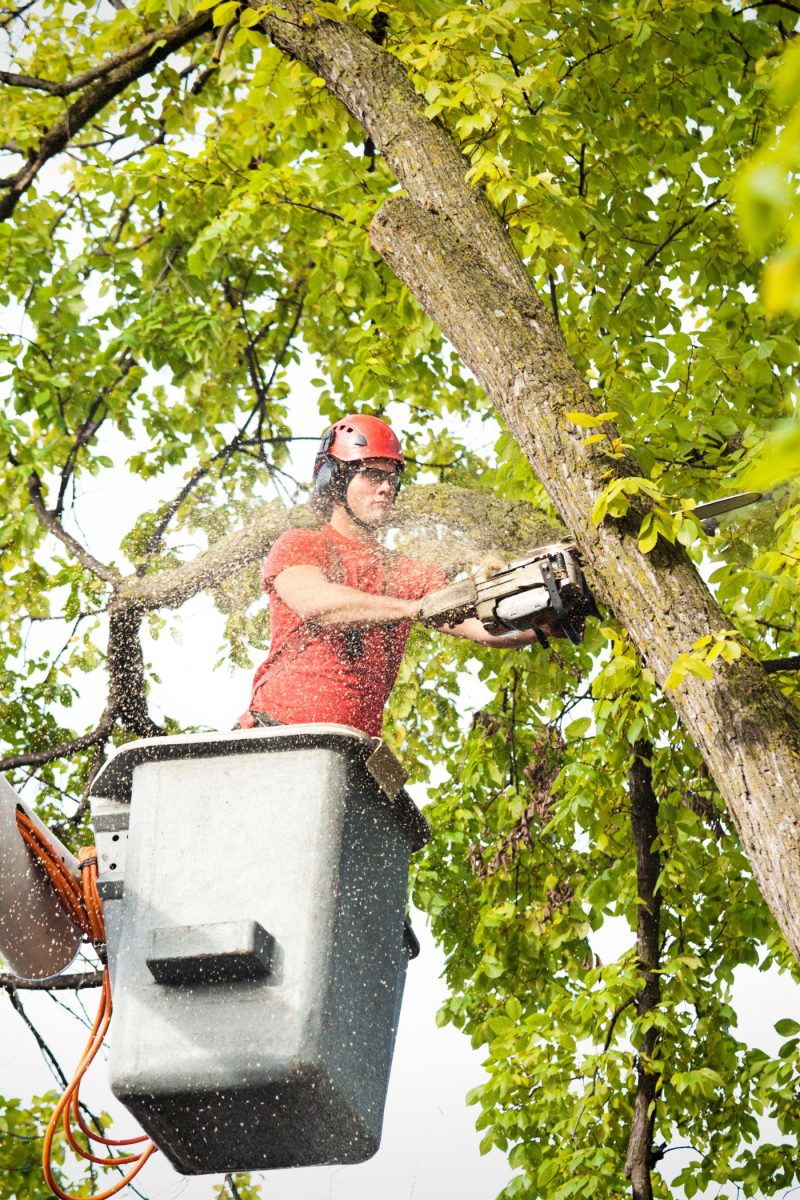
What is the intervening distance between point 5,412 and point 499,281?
401 cm

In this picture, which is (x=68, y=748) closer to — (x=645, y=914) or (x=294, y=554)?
(x=645, y=914)

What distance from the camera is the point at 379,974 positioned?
107 inches

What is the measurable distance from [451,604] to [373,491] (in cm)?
73

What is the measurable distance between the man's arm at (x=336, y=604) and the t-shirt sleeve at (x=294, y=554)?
7 centimetres

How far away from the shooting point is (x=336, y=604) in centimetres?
300

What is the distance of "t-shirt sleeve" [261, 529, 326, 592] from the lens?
316 centimetres

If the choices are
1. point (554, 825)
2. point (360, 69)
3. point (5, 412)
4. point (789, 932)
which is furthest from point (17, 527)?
point (789, 932)

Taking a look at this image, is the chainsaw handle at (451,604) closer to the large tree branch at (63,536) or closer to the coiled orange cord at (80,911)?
the coiled orange cord at (80,911)

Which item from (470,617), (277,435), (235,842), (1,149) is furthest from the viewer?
(277,435)

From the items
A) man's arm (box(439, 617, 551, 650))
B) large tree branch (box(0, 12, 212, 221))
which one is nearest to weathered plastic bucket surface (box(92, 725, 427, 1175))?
man's arm (box(439, 617, 551, 650))

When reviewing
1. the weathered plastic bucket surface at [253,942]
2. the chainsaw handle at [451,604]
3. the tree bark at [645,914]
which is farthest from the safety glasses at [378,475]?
the tree bark at [645,914]

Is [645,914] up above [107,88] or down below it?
below

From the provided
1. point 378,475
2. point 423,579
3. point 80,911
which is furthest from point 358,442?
point 80,911

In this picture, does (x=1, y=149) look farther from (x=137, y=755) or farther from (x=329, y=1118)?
(x=329, y=1118)
